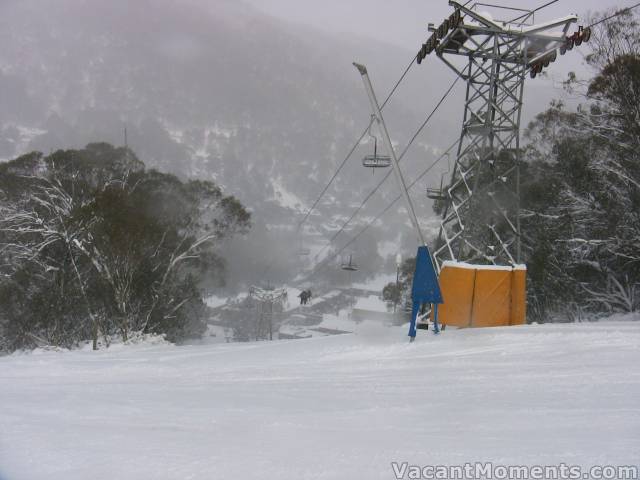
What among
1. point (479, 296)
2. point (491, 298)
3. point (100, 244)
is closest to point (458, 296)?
point (479, 296)

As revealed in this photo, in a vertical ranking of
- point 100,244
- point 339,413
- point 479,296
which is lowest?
point 339,413

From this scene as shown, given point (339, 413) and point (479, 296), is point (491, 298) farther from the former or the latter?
point (339, 413)

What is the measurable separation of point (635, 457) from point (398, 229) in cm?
15450

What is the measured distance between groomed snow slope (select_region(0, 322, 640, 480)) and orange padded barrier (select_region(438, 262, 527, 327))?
4.16m

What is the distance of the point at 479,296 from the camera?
1212cm

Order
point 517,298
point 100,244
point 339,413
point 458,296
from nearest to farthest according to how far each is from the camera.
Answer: point 339,413 < point 458,296 < point 517,298 < point 100,244

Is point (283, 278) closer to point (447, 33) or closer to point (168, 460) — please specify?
point (447, 33)

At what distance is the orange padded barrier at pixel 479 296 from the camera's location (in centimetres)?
1211

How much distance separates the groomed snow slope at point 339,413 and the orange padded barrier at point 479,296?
416cm

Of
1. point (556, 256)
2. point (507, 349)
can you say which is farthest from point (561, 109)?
point (507, 349)

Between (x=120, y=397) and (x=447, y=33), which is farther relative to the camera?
(x=447, y=33)

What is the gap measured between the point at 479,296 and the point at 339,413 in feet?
28.1

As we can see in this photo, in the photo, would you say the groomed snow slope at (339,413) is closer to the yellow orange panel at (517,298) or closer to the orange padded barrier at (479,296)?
the orange padded barrier at (479,296)

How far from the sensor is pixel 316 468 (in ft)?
9.37
